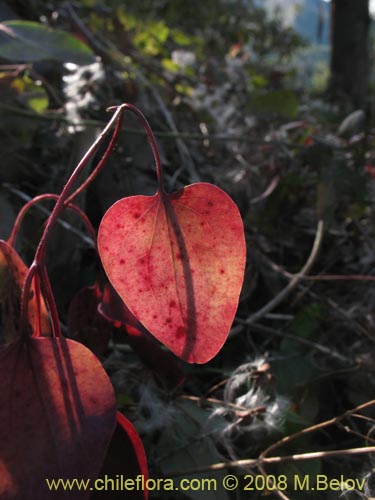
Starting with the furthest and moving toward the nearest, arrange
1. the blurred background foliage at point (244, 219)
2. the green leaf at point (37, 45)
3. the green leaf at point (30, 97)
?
the green leaf at point (30, 97), the green leaf at point (37, 45), the blurred background foliage at point (244, 219)

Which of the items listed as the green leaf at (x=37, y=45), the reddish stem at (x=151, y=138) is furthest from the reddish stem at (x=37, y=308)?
the green leaf at (x=37, y=45)

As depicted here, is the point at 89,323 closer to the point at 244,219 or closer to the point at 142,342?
the point at 142,342

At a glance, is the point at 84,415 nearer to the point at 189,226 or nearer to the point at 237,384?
the point at 189,226

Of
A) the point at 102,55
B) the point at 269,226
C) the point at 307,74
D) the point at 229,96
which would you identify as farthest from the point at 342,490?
the point at 307,74

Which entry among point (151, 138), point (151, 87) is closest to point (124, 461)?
point (151, 138)

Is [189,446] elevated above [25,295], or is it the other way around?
[25,295]

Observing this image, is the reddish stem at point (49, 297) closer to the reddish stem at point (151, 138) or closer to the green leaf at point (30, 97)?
the reddish stem at point (151, 138)
